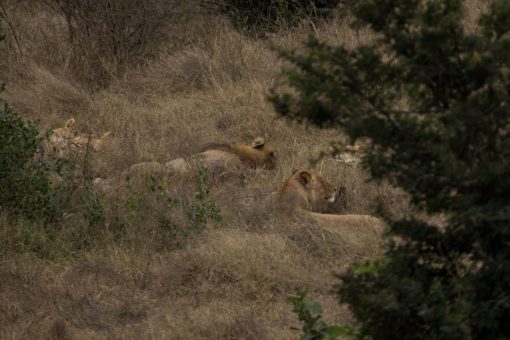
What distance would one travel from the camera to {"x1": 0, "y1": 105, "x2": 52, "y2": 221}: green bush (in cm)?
736

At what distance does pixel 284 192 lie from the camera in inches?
311

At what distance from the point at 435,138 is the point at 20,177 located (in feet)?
14.5

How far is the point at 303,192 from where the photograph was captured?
7.91 meters

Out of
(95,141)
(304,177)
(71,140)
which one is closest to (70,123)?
(95,141)

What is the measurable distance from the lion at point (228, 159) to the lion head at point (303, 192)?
1.00 metres

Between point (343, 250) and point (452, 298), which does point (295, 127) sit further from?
point (452, 298)

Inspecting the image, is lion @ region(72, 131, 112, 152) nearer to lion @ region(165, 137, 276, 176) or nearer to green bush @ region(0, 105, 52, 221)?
lion @ region(165, 137, 276, 176)

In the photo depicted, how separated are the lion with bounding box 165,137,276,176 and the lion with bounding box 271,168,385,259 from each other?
973mm

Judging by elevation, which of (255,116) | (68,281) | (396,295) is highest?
(396,295)

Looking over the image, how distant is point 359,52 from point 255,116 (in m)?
6.93

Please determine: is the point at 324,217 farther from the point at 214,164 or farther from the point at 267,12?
the point at 267,12

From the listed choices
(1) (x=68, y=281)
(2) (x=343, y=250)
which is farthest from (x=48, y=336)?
(2) (x=343, y=250)

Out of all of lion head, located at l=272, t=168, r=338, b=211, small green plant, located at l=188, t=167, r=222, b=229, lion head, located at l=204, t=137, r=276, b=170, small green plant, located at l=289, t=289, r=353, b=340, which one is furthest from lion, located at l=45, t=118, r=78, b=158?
small green plant, located at l=289, t=289, r=353, b=340

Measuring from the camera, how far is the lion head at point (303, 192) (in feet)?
25.5
